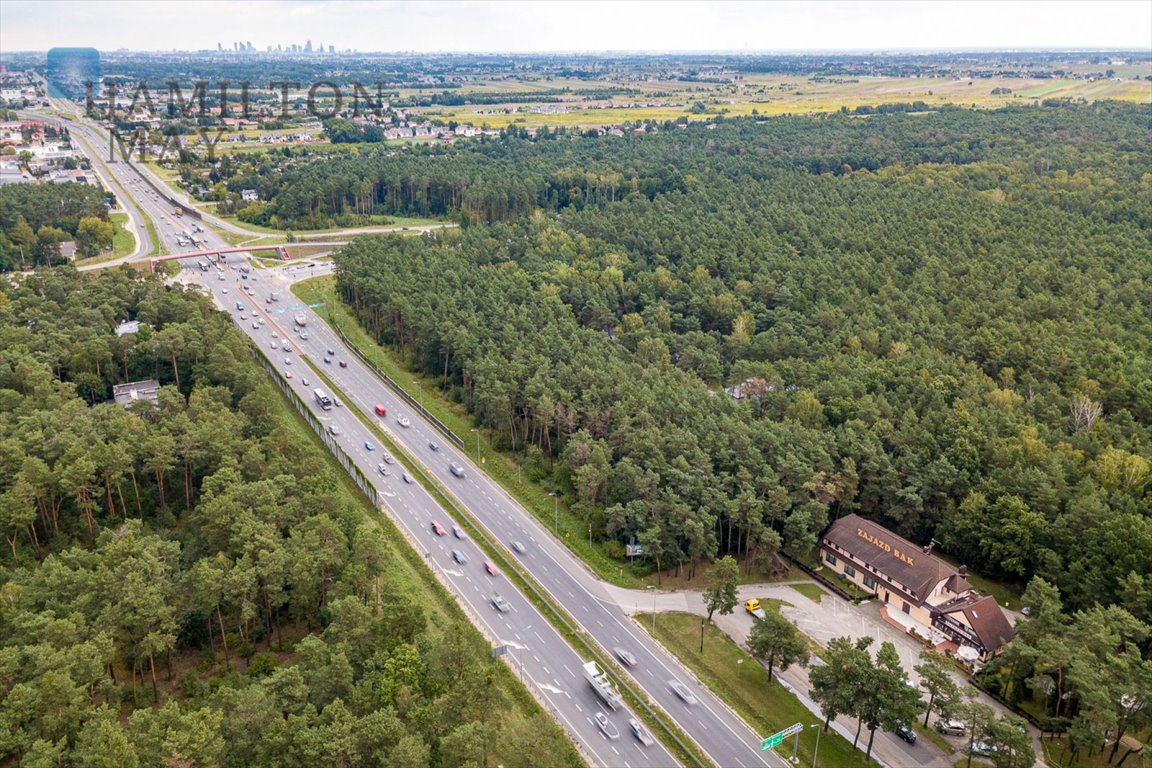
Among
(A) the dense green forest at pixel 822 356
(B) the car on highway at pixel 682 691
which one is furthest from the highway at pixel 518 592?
(A) the dense green forest at pixel 822 356

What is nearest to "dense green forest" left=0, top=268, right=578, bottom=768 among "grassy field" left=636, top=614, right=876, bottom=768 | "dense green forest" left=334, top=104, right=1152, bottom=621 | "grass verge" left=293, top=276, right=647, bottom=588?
"grassy field" left=636, top=614, right=876, bottom=768

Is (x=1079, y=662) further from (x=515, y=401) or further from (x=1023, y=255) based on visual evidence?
(x=1023, y=255)

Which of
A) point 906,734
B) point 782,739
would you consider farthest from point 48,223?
point 906,734

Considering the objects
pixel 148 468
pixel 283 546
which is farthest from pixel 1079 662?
pixel 148 468

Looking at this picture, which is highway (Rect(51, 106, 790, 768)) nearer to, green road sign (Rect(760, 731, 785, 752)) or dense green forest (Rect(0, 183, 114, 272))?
green road sign (Rect(760, 731, 785, 752))

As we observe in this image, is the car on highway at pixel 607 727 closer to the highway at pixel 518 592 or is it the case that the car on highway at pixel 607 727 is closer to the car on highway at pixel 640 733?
the highway at pixel 518 592

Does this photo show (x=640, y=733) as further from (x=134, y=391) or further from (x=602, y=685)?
(x=134, y=391)
